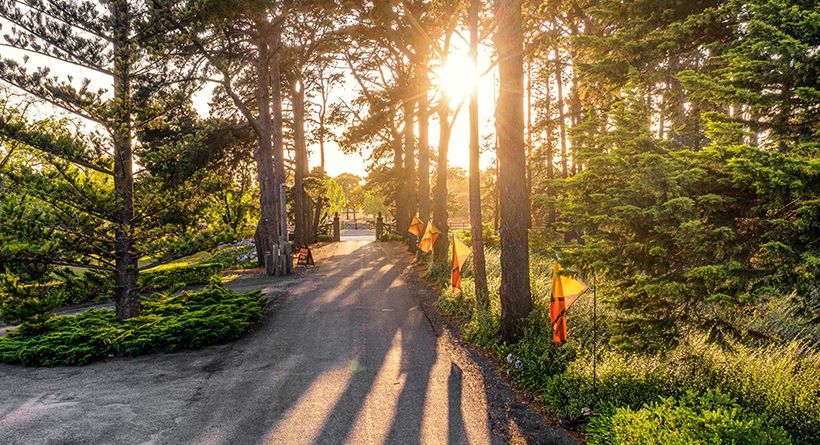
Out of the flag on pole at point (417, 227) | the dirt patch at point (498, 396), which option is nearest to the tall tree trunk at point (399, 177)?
the flag on pole at point (417, 227)

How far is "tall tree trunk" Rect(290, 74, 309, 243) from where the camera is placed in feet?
78.8

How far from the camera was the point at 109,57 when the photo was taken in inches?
328

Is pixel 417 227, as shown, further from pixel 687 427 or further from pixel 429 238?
pixel 687 427

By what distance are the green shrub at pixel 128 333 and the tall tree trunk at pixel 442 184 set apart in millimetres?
7463

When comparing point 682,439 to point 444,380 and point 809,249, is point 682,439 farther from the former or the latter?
point 444,380

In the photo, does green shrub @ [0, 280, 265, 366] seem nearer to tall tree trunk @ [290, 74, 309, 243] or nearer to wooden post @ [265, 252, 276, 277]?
wooden post @ [265, 252, 276, 277]

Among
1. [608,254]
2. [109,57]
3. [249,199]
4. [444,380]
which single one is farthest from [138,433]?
[249,199]

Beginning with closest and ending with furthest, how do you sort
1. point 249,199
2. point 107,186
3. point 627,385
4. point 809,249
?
point 809,249 < point 627,385 < point 107,186 < point 249,199

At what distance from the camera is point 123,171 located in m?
8.45

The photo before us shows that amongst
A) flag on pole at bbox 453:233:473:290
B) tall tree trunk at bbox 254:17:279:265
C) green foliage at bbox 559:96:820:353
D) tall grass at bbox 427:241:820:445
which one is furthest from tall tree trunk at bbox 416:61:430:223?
green foliage at bbox 559:96:820:353

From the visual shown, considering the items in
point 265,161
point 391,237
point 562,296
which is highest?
point 265,161

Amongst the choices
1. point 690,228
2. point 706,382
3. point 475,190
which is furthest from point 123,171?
point 706,382

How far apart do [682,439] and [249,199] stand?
101 ft

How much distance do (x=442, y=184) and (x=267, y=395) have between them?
40.9ft
